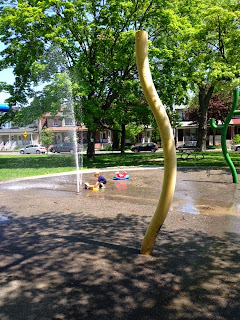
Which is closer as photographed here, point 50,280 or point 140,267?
point 50,280

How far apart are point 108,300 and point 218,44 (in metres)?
17.8

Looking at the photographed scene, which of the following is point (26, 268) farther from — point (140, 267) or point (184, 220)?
point (184, 220)

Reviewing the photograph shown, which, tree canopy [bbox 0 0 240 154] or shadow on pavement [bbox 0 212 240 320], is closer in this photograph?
shadow on pavement [bbox 0 212 240 320]

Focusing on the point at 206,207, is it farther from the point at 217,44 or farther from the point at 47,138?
Answer: the point at 47,138

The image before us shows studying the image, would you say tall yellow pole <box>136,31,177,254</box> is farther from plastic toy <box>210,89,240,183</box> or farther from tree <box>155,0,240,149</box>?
tree <box>155,0,240,149</box>

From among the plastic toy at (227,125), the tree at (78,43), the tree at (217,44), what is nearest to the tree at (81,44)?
the tree at (78,43)

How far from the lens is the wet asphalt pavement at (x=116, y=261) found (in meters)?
3.59

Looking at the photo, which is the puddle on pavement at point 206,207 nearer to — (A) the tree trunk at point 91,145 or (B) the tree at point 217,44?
(B) the tree at point 217,44

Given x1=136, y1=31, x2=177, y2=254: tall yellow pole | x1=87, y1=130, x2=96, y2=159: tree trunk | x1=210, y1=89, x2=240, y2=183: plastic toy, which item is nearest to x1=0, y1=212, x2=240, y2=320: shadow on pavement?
x1=136, y1=31, x2=177, y2=254: tall yellow pole

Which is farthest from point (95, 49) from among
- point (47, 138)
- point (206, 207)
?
point (47, 138)

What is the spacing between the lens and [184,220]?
722 cm

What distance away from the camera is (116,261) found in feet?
15.9

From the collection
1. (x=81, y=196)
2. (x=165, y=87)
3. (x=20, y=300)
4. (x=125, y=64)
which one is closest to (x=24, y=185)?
(x=81, y=196)

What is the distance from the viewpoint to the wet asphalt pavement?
11.8ft
